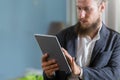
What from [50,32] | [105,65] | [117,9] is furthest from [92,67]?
[50,32]

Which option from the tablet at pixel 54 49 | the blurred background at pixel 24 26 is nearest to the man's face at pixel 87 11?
the tablet at pixel 54 49

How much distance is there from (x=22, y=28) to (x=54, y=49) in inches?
66.0

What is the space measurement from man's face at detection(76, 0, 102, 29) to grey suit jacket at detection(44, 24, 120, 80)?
0.28 feet

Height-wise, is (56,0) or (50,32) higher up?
(56,0)

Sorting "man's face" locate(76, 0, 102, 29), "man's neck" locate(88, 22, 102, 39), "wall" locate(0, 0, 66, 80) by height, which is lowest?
"wall" locate(0, 0, 66, 80)

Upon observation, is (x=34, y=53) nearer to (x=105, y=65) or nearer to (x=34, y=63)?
(x=34, y=63)

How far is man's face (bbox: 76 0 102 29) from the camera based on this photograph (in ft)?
5.66

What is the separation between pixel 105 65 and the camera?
172 cm

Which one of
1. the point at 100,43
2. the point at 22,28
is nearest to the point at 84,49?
the point at 100,43

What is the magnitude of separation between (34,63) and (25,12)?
0.53 m

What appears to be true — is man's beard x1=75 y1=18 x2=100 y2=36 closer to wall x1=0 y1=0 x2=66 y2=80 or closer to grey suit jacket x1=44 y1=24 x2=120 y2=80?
grey suit jacket x1=44 y1=24 x2=120 y2=80

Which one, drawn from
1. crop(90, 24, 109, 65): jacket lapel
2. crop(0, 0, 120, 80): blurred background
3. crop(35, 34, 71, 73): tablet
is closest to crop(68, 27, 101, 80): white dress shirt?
crop(90, 24, 109, 65): jacket lapel

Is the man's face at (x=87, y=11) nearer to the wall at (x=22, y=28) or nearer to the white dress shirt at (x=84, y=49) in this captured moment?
the white dress shirt at (x=84, y=49)

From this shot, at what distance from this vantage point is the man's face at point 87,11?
1726mm
